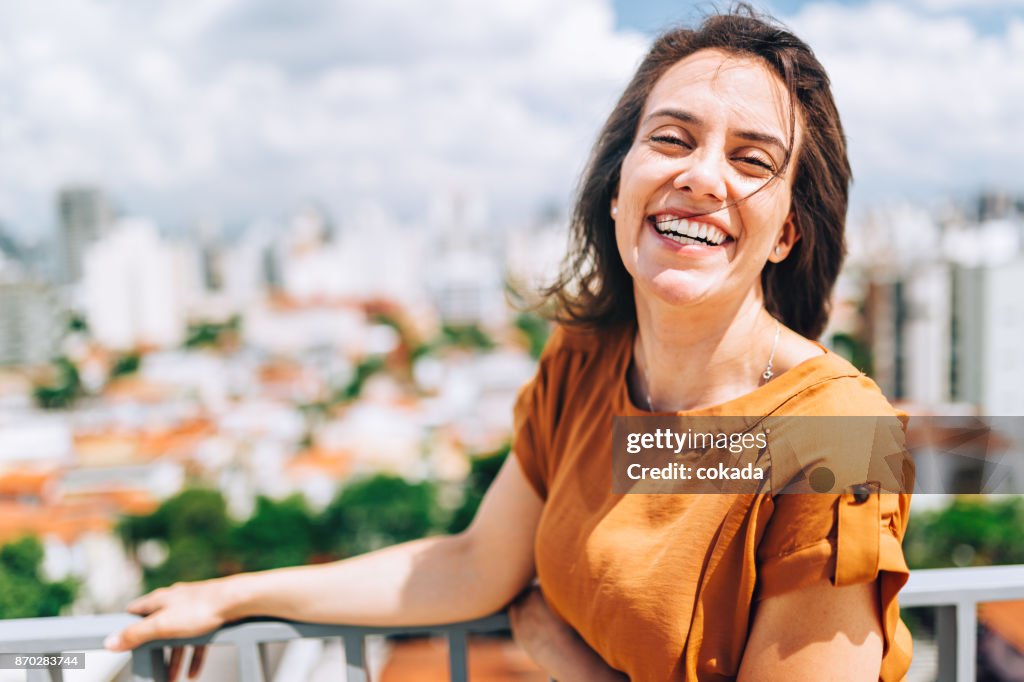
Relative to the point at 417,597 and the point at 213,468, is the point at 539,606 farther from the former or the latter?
the point at 213,468

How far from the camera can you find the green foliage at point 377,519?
52.3 ft

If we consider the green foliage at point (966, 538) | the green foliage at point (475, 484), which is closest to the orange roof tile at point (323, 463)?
the green foliage at point (475, 484)

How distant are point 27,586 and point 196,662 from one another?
1572 cm

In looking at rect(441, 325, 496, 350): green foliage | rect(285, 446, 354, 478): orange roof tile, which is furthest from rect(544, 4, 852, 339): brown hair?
rect(441, 325, 496, 350): green foliage

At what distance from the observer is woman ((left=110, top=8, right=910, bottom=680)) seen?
670mm

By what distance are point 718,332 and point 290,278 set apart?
5045 centimetres

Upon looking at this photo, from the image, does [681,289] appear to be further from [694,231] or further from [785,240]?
[785,240]

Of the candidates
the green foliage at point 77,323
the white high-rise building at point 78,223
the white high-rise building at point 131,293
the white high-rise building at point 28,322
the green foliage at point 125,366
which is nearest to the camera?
the white high-rise building at point 28,322

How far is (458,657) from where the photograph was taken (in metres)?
0.92

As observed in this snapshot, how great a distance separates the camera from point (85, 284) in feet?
132

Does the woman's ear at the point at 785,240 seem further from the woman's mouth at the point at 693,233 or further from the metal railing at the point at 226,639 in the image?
the metal railing at the point at 226,639

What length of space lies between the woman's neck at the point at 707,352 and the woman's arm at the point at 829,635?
8.6 inches

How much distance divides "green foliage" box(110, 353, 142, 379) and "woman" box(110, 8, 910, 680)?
35712 mm

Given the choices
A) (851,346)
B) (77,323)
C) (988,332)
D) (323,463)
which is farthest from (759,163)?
(77,323)
